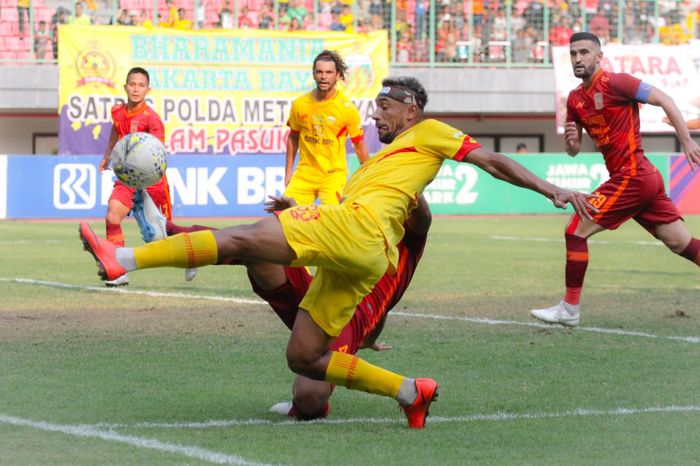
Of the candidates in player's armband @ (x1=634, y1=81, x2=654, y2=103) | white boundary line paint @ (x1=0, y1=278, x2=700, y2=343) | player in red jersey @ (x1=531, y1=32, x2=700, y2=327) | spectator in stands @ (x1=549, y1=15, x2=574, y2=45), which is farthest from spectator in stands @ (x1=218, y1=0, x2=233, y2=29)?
player's armband @ (x1=634, y1=81, x2=654, y2=103)

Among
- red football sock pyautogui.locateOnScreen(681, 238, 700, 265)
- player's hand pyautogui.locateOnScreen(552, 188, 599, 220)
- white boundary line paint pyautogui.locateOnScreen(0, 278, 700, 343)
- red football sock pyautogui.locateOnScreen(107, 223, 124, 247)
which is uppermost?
player's hand pyautogui.locateOnScreen(552, 188, 599, 220)

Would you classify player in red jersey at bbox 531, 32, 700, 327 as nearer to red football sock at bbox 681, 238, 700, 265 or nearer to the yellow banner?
red football sock at bbox 681, 238, 700, 265

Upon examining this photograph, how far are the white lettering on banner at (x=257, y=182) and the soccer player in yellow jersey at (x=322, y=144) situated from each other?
1429 cm

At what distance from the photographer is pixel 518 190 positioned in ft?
97.8

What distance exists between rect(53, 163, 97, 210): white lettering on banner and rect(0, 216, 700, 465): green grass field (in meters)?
12.0

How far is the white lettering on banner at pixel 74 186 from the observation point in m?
26.3

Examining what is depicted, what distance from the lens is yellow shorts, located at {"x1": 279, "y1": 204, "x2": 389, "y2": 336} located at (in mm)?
Answer: 5996

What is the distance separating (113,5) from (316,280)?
93.6 ft

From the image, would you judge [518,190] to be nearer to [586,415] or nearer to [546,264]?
[546,264]

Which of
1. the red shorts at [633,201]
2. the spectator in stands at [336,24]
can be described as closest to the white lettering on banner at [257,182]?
the spectator in stands at [336,24]

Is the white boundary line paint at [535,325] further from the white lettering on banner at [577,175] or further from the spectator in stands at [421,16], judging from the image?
the spectator in stands at [421,16]

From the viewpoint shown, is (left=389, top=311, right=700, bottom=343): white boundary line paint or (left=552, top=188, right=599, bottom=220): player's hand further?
(left=389, top=311, right=700, bottom=343): white boundary line paint

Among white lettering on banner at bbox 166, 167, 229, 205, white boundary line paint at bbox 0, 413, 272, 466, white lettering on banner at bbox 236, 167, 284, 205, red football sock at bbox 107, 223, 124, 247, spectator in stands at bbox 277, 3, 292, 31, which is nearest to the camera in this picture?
white boundary line paint at bbox 0, 413, 272, 466

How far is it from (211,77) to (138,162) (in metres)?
23.7
